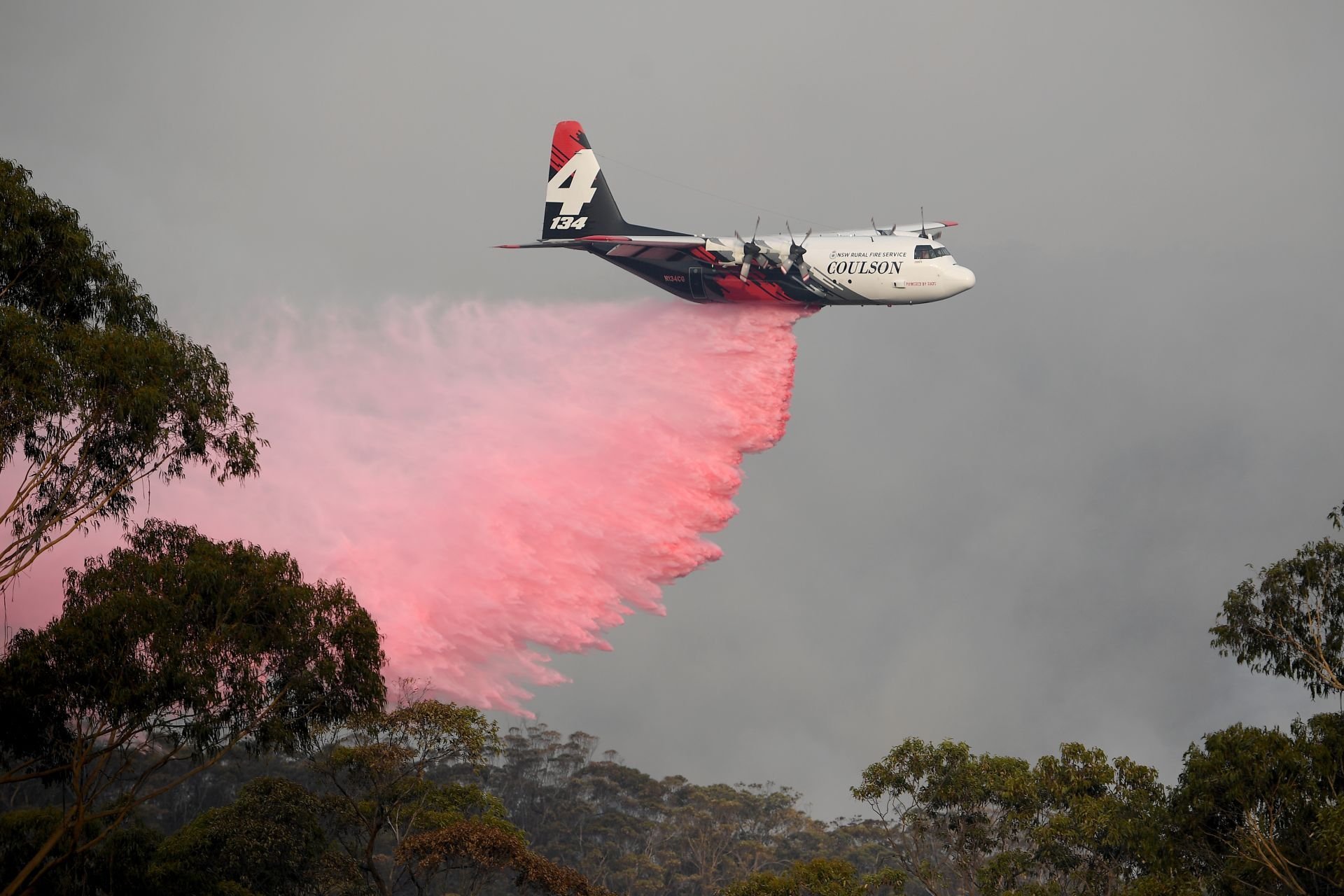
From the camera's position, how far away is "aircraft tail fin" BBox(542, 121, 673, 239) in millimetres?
50969

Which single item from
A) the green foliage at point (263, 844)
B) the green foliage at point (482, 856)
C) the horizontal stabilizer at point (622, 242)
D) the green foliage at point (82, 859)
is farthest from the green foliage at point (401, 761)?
the horizontal stabilizer at point (622, 242)

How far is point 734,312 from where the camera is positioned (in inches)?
1875

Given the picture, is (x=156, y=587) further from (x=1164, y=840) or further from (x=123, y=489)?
(x=1164, y=840)

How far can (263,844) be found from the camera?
3831 centimetres

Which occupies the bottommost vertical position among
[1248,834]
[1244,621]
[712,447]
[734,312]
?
[1248,834]

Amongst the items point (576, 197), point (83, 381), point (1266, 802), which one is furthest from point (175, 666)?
point (576, 197)

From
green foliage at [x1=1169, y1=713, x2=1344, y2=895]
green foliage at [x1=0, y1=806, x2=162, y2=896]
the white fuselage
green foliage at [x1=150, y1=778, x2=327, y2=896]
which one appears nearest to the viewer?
green foliage at [x1=1169, y1=713, x2=1344, y2=895]

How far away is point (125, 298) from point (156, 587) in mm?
7675

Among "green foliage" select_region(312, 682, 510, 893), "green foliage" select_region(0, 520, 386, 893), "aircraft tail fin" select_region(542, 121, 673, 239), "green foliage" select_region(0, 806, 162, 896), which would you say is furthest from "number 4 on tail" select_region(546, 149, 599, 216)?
"green foliage" select_region(0, 806, 162, 896)

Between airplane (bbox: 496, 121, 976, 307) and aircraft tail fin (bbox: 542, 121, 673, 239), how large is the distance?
4.66ft

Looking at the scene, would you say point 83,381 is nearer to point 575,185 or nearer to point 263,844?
point 263,844

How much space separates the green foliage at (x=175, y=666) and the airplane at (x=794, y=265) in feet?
63.1

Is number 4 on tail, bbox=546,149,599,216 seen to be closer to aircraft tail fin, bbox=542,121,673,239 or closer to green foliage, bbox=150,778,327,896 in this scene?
aircraft tail fin, bbox=542,121,673,239

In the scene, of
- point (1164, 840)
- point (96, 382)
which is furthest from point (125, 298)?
point (1164, 840)
